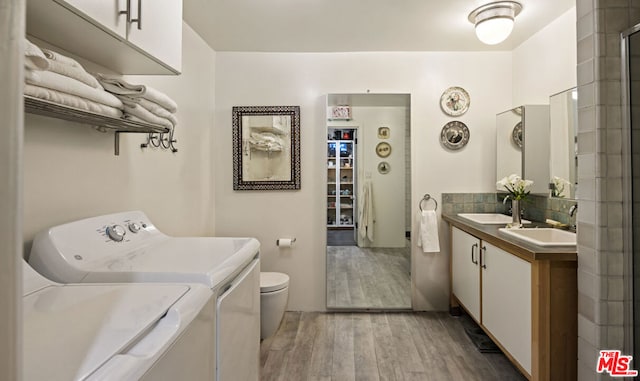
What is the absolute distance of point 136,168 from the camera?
1.86 meters

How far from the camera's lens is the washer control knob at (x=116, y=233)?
141cm

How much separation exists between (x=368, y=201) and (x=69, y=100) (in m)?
2.29

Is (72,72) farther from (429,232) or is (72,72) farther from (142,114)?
(429,232)

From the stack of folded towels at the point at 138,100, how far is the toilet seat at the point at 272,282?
1.34m

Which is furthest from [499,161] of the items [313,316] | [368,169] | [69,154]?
[69,154]

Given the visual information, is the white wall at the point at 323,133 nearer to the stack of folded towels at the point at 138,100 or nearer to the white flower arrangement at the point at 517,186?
the white flower arrangement at the point at 517,186

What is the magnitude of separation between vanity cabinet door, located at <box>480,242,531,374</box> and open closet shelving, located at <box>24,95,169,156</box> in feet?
6.35

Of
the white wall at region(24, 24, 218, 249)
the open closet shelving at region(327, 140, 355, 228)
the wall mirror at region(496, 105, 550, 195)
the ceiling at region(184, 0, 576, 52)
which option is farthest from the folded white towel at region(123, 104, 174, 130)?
the wall mirror at region(496, 105, 550, 195)

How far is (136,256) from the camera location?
4.30 feet

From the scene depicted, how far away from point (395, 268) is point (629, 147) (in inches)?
74.2

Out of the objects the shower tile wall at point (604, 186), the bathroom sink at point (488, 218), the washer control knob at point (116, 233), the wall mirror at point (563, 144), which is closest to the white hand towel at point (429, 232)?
the bathroom sink at point (488, 218)

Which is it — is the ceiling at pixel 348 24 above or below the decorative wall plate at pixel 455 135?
above

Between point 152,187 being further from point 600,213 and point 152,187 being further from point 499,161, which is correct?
point 499,161

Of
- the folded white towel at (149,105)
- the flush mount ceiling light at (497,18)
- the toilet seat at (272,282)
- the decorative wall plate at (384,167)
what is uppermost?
the flush mount ceiling light at (497,18)
